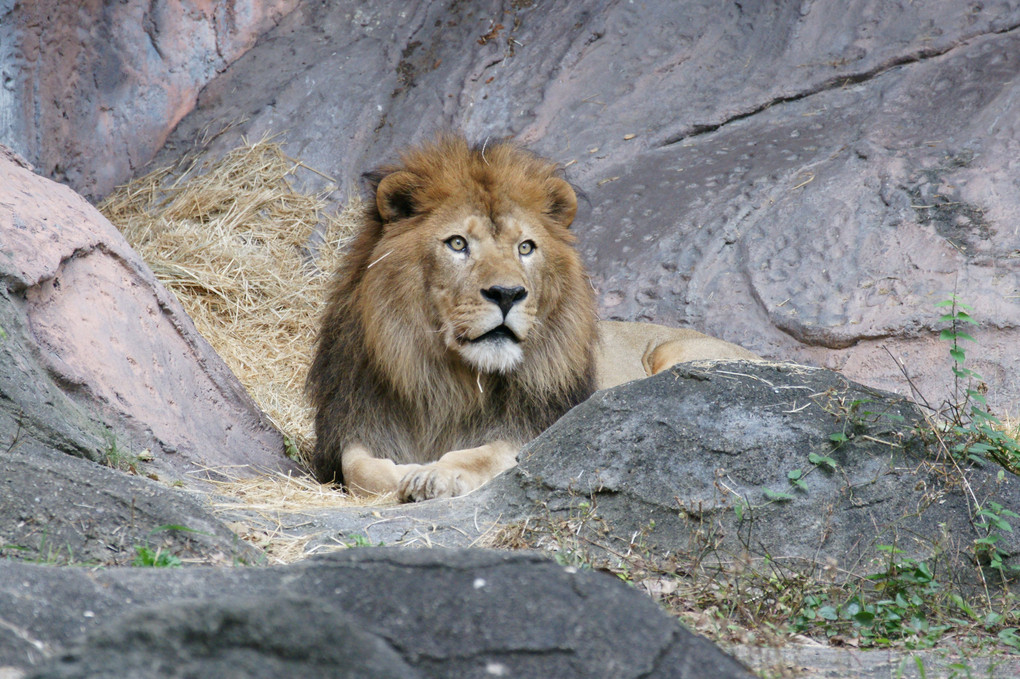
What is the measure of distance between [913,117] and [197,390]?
5.14 metres

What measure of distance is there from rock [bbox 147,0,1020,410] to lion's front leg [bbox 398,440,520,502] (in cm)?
265

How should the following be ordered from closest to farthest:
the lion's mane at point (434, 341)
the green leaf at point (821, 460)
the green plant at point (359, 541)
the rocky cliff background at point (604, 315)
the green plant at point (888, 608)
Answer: the rocky cliff background at point (604, 315), the green plant at point (888, 608), the green plant at point (359, 541), the green leaf at point (821, 460), the lion's mane at point (434, 341)

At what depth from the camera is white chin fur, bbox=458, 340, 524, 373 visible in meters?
4.22

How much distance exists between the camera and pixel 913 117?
6.96 metres

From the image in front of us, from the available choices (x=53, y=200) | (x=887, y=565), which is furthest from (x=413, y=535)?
(x=53, y=200)

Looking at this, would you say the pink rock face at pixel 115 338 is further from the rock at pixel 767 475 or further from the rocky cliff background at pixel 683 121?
the rocky cliff background at pixel 683 121

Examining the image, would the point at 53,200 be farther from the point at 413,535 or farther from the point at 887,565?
the point at 887,565

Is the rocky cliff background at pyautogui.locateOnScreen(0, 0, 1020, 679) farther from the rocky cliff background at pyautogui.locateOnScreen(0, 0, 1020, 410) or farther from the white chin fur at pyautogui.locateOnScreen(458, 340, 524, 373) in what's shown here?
the white chin fur at pyautogui.locateOnScreen(458, 340, 524, 373)

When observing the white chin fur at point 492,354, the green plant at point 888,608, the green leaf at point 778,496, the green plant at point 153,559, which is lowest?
the green plant at point 888,608

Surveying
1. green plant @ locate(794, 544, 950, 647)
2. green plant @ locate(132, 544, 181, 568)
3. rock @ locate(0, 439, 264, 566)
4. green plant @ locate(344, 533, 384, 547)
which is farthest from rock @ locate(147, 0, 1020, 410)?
green plant @ locate(132, 544, 181, 568)

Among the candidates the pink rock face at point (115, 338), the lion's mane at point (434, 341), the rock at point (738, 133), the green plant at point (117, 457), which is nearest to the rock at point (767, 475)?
the lion's mane at point (434, 341)

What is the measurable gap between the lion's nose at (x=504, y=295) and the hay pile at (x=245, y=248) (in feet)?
8.94

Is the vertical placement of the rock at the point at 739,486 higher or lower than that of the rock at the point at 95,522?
lower

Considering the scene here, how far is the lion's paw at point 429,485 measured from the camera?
13.1ft
